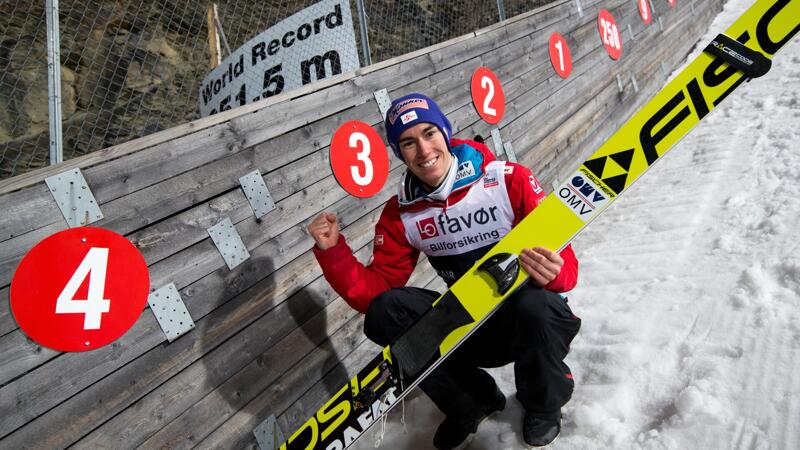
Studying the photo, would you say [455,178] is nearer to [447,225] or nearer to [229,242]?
[447,225]

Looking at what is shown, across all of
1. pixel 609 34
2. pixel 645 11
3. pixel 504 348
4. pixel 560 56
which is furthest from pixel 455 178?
pixel 645 11

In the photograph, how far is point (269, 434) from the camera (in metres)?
2.69

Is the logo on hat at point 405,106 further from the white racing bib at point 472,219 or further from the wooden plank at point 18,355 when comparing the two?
the wooden plank at point 18,355

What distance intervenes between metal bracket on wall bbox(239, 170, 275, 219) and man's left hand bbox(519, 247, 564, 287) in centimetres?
158

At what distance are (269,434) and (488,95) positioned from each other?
3.63 m

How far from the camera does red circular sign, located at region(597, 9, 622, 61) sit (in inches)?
279

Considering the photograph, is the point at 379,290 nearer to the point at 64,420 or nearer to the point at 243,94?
the point at 64,420

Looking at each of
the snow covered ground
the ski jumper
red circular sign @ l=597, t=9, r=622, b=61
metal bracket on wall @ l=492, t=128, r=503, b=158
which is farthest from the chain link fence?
the ski jumper

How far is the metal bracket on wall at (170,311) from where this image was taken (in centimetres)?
233

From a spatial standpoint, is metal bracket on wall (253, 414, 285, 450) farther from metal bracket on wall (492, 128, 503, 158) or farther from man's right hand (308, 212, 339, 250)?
metal bracket on wall (492, 128, 503, 158)

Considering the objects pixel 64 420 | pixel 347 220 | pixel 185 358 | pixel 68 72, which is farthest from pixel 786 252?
pixel 68 72

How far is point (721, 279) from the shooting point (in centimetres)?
279

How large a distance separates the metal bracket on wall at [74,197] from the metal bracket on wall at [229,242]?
566 millimetres

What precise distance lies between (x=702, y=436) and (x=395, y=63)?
10.3 feet
